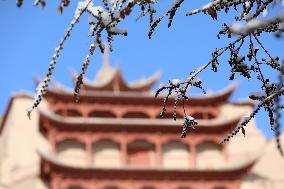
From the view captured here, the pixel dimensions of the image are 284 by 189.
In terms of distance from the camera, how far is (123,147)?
2870cm

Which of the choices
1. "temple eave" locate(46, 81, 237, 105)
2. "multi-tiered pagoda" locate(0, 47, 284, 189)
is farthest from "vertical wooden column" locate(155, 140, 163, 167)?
"temple eave" locate(46, 81, 237, 105)

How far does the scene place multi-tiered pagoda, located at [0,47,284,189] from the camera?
26.8 metres

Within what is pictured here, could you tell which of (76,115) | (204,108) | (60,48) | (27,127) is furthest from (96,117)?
(60,48)

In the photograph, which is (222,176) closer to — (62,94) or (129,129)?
(129,129)

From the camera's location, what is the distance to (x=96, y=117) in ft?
100

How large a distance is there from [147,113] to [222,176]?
201 inches

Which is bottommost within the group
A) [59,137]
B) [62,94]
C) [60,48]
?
[60,48]

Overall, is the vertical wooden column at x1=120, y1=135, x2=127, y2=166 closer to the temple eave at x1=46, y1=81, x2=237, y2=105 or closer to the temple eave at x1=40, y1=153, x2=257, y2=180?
the temple eave at x1=40, y1=153, x2=257, y2=180

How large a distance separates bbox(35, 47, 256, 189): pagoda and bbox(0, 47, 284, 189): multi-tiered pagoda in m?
0.04

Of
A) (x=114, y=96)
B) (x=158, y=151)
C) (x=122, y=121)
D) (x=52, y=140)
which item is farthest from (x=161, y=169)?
(x=52, y=140)

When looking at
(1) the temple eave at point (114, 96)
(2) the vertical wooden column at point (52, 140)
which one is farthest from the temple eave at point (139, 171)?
(1) the temple eave at point (114, 96)

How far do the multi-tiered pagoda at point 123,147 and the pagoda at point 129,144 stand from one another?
45mm

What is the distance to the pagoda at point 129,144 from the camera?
26.8 meters

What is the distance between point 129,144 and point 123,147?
902mm
